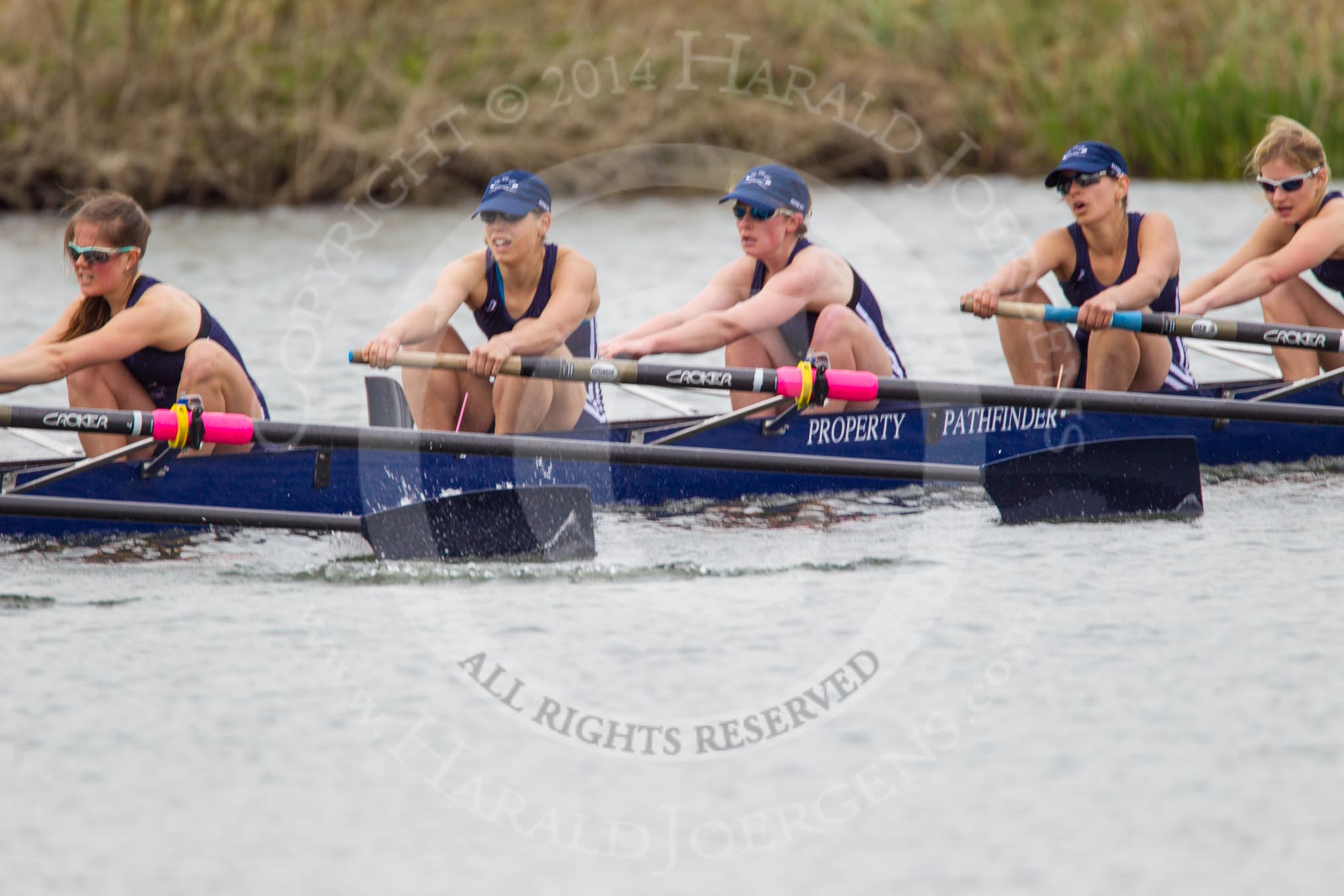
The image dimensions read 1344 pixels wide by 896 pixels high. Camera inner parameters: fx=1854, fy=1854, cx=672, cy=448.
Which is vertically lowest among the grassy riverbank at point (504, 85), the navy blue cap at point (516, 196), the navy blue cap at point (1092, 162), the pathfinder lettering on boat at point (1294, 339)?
the pathfinder lettering on boat at point (1294, 339)

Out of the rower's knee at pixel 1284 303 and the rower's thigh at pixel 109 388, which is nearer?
the rower's thigh at pixel 109 388

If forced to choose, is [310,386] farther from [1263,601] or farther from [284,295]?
[1263,601]

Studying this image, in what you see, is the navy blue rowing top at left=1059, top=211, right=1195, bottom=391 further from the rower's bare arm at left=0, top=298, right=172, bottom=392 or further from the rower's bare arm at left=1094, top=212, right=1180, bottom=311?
the rower's bare arm at left=0, top=298, right=172, bottom=392

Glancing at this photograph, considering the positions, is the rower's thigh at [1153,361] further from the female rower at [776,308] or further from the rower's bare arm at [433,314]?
the rower's bare arm at [433,314]

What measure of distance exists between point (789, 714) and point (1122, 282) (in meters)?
3.53

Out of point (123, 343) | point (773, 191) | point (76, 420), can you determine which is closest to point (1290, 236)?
point (773, 191)

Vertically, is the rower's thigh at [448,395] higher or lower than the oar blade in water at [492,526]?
higher

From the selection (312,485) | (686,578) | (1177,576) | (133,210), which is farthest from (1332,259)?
(133,210)

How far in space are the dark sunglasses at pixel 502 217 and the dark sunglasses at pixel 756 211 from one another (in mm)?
878

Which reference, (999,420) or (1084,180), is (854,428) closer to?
(999,420)

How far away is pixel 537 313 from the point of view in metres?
7.38

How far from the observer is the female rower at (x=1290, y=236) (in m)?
8.24

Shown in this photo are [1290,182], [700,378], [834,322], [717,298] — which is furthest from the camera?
[1290,182]

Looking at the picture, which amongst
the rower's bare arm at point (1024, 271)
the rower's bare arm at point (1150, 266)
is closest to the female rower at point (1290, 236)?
the rower's bare arm at point (1150, 266)
